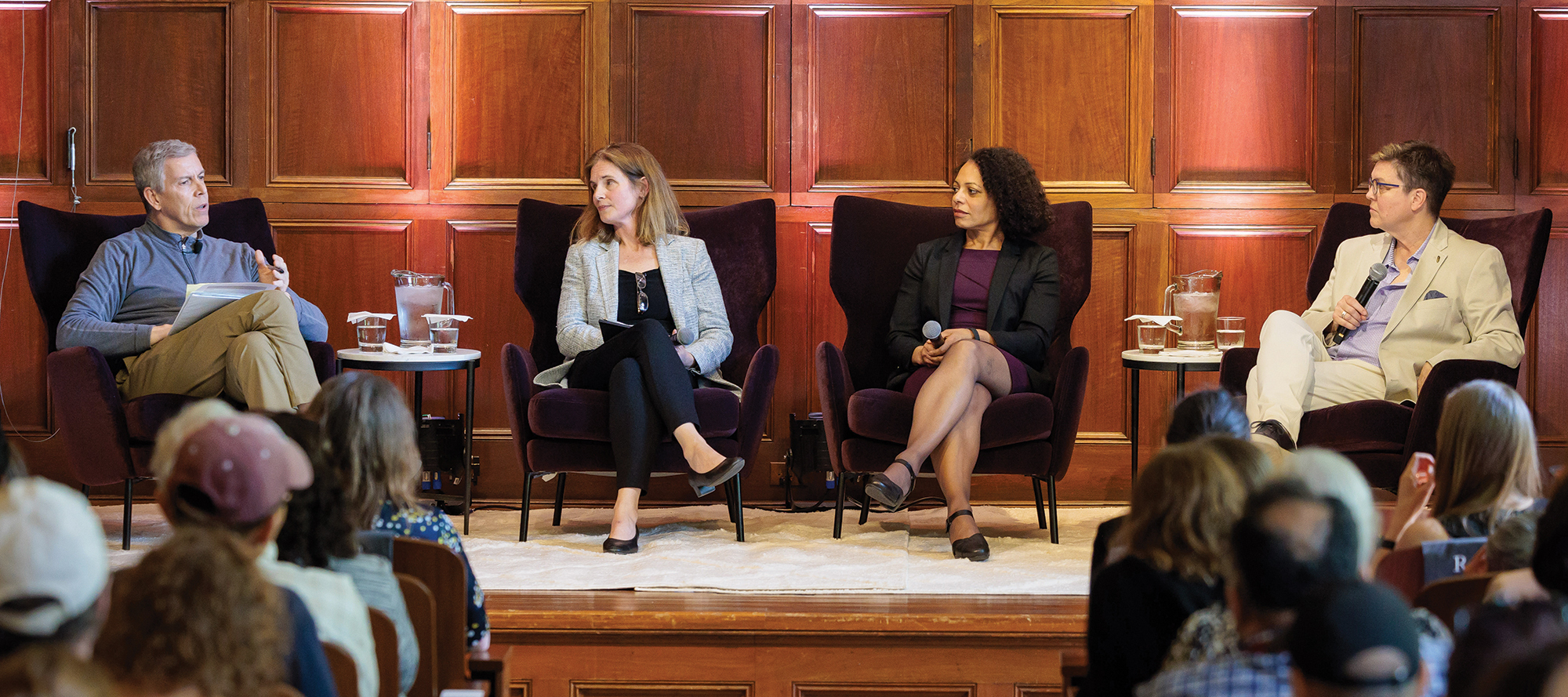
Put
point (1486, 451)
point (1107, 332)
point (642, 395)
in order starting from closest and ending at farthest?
point (1486, 451) < point (642, 395) < point (1107, 332)

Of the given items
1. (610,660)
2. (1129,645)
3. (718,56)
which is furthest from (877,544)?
(1129,645)

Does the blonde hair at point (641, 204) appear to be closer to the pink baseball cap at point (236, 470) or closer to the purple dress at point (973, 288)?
the purple dress at point (973, 288)

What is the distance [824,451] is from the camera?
4.38 meters

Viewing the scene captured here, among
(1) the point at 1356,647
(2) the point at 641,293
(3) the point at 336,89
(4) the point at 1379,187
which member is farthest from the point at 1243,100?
(1) the point at 1356,647

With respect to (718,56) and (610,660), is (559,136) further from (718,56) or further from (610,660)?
(610,660)

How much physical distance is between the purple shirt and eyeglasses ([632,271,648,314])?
1962 mm

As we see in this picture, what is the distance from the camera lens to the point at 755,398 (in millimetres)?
3600

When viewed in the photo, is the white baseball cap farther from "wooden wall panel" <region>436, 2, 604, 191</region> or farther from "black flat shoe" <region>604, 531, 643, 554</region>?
"wooden wall panel" <region>436, 2, 604, 191</region>

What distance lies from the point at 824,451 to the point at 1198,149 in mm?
1631

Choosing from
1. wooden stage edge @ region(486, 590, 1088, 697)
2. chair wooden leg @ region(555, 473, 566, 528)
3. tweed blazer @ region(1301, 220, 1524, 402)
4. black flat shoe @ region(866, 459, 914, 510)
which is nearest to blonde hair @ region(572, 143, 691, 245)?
chair wooden leg @ region(555, 473, 566, 528)

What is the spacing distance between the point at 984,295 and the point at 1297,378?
913 millimetres

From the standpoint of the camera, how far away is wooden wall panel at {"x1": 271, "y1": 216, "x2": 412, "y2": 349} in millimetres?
4445

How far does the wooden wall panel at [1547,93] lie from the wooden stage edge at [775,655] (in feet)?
9.58

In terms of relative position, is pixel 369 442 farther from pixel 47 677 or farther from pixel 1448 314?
pixel 1448 314
